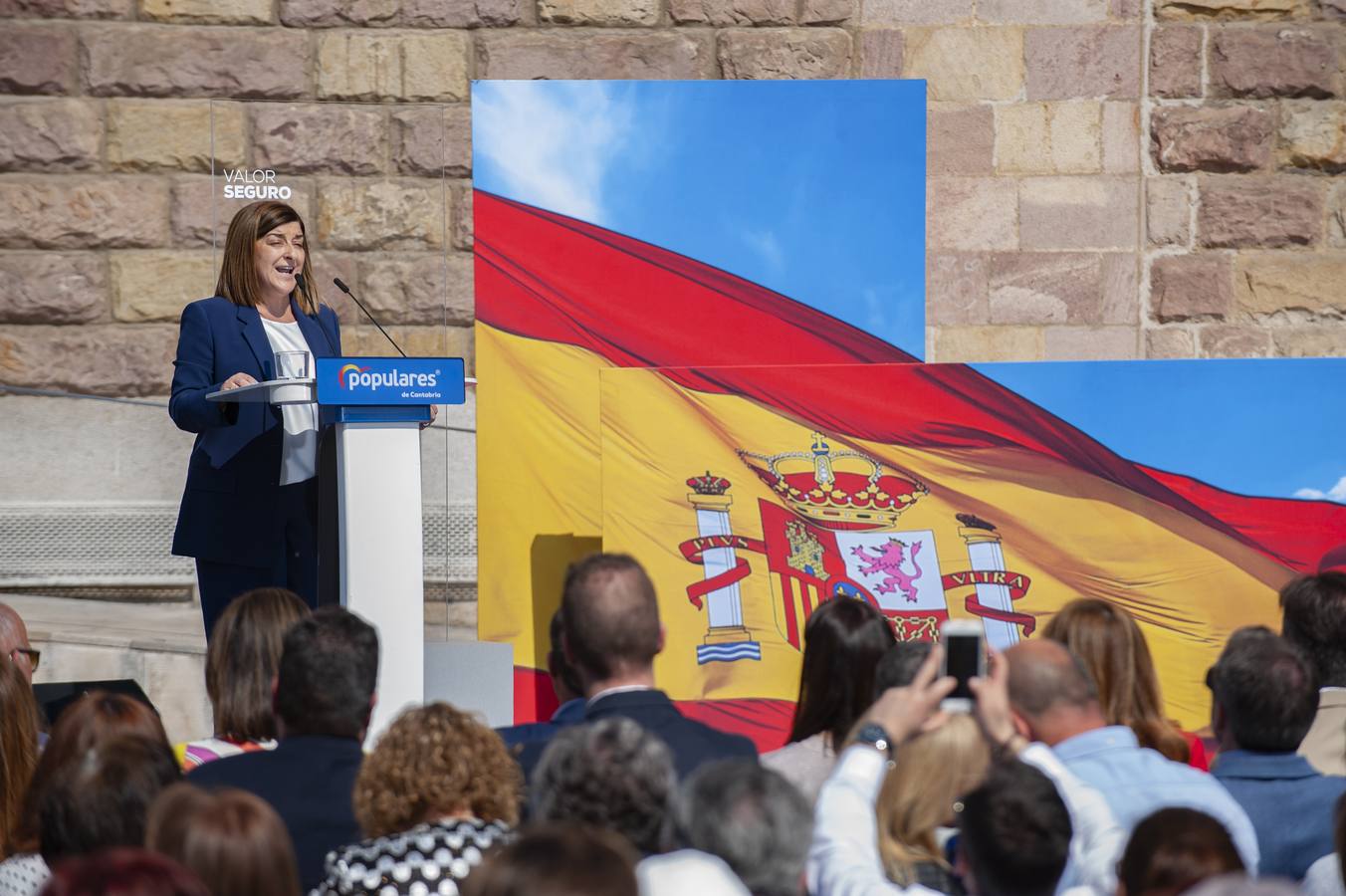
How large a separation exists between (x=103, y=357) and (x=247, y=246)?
2121mm

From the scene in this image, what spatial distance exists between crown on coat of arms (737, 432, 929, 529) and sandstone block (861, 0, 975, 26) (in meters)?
2.40

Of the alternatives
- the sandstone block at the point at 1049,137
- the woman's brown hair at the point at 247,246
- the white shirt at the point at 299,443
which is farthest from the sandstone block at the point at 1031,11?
the white shirt at the point at 299,443

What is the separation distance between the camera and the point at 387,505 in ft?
13.4

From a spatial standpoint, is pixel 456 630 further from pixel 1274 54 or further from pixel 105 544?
pixel 1274 54

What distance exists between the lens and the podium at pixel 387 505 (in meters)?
4.06

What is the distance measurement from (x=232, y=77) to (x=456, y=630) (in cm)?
233

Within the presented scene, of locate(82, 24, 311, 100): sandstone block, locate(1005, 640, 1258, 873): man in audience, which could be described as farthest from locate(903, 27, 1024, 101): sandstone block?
locate(1005, 640, 1258, 873): man in audience

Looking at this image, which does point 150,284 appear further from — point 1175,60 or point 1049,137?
point 1175,60

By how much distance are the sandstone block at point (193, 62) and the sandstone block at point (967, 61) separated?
96.1 inches

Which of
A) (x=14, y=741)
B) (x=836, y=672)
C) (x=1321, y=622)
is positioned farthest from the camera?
(x=1321, y=622)

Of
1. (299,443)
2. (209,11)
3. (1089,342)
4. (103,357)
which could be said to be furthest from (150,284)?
(1089,342)

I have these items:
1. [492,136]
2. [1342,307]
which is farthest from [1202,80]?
[492,136]

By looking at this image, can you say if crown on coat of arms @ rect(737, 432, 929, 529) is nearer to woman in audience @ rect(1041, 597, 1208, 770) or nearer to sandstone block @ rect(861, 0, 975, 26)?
woman in audience @ rect(1041, 597, 1208, 770)

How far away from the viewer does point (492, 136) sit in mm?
5676
